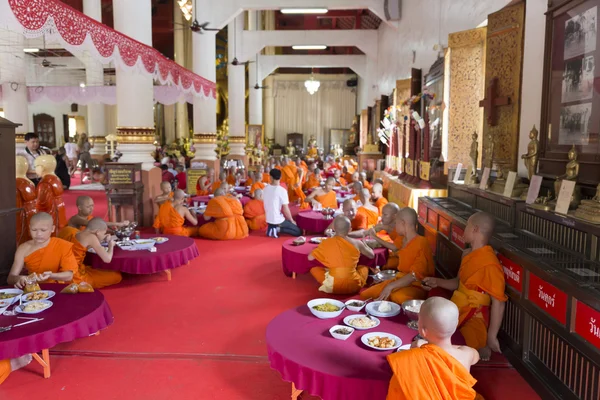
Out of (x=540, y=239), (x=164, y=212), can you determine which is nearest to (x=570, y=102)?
(x=540, y=239)

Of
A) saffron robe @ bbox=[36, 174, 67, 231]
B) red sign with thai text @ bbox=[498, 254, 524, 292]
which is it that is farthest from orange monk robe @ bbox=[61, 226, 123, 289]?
red sign with thai text @ bbox=[498, 254, 524, 292]

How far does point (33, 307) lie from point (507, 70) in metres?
5.11

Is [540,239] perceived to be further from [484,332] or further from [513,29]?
[513,29]

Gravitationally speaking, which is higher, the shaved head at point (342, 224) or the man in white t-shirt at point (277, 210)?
the shaved head at point (342, 224)

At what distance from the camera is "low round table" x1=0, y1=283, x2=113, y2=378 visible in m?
3.34

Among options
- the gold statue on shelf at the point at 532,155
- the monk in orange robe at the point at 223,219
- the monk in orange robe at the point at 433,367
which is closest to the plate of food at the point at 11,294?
the monk in orange robe at the point at 433,367

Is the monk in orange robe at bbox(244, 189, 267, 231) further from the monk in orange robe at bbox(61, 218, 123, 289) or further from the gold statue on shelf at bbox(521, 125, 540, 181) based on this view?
the gold statue on shelf at bbox(521, 125, 540, 181)

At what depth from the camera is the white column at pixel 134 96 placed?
955 cm

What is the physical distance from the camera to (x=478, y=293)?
3633mm

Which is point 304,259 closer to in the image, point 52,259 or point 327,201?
point 52,259

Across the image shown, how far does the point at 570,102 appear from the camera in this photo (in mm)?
4188

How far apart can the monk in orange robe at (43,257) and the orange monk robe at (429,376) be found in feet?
10.8

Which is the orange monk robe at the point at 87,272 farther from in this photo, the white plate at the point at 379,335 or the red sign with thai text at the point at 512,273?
the red sign with thai text at the point at 512,273

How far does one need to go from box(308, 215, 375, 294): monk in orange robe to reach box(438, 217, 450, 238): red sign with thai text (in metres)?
0.80
